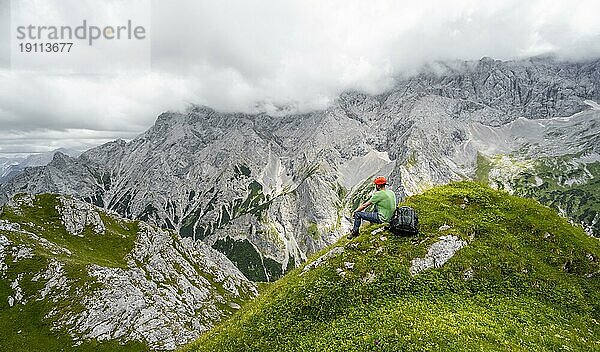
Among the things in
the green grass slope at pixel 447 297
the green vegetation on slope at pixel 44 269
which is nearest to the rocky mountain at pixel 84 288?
the green vegetation on slope at pixel 44 269

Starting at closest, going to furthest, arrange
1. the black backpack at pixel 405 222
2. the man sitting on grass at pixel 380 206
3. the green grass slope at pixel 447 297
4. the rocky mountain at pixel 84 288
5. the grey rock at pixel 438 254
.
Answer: the green grass slope at pixel 447 297, the grey rock at pixel 438 254, the man sitting on grass at pixel 380 206, the black backpack at pixel 405 222, the rocky mountain at pixel 84 288

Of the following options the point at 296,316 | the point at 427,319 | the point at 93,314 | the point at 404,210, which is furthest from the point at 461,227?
the point at 93,314

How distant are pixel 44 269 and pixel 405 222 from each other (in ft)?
425

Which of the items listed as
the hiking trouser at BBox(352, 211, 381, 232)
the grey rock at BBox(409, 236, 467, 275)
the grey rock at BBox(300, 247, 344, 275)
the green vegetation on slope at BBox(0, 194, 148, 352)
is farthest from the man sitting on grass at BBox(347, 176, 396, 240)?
the green vegetation on slope at BBox(0, 194, 148, 352)

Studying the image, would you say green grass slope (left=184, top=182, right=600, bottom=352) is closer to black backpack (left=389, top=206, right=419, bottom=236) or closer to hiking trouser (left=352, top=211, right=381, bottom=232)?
black backpack (left=389, top=206, right=419, bottom=236)

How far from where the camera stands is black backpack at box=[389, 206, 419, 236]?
23.2 metres

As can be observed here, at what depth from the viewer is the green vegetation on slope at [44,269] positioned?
9438 centimetres

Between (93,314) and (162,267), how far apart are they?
206 feet

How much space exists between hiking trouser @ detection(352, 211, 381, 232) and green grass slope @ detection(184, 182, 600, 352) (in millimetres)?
986

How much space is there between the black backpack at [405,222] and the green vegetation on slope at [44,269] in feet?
333

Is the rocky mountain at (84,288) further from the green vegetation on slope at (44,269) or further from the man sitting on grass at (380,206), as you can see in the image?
the man sitting on grass at (380,206)

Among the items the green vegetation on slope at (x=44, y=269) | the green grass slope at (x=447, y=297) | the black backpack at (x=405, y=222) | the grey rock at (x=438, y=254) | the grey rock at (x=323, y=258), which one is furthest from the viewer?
the green vegetation on slope at (x=44, y=269)

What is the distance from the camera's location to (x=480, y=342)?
52.5 ft

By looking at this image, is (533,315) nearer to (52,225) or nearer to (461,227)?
(461,227)
